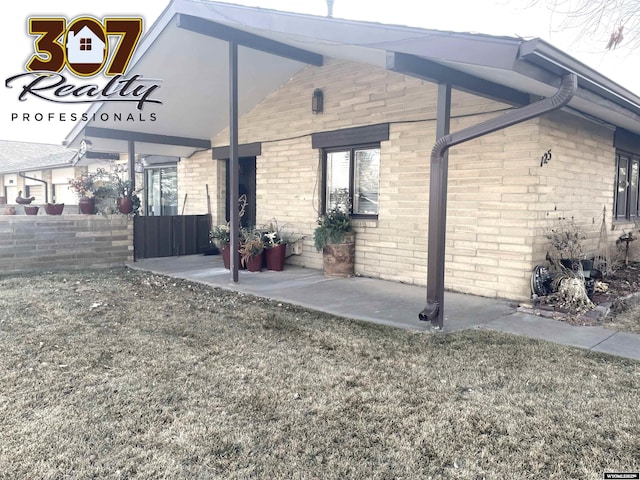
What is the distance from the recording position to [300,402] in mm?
2900

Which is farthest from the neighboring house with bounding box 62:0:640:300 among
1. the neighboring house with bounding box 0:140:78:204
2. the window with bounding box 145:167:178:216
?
the neighboring house with bounding box 0:140:78:204

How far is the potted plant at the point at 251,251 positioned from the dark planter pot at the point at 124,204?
240cm

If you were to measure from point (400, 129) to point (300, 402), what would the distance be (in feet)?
16.0

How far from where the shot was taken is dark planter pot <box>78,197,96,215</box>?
28.1ft

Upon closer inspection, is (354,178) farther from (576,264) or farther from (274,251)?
(576,264)

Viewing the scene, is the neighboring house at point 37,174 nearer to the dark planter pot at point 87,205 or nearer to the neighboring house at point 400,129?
the dark planter pot at point 87,205

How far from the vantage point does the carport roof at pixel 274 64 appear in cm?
371

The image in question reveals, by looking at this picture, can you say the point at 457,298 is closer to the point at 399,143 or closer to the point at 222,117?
the point at 399,143

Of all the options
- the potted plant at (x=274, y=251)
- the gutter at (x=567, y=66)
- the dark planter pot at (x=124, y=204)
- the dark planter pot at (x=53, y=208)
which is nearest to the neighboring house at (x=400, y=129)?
the gutter at (x=567, y=66)

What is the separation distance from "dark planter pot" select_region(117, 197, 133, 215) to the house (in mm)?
2396

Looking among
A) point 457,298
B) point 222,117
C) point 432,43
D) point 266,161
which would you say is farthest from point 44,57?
point 457,298

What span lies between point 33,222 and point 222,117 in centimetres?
389

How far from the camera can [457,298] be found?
5.91 m

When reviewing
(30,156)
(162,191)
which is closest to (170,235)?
(162,191)
